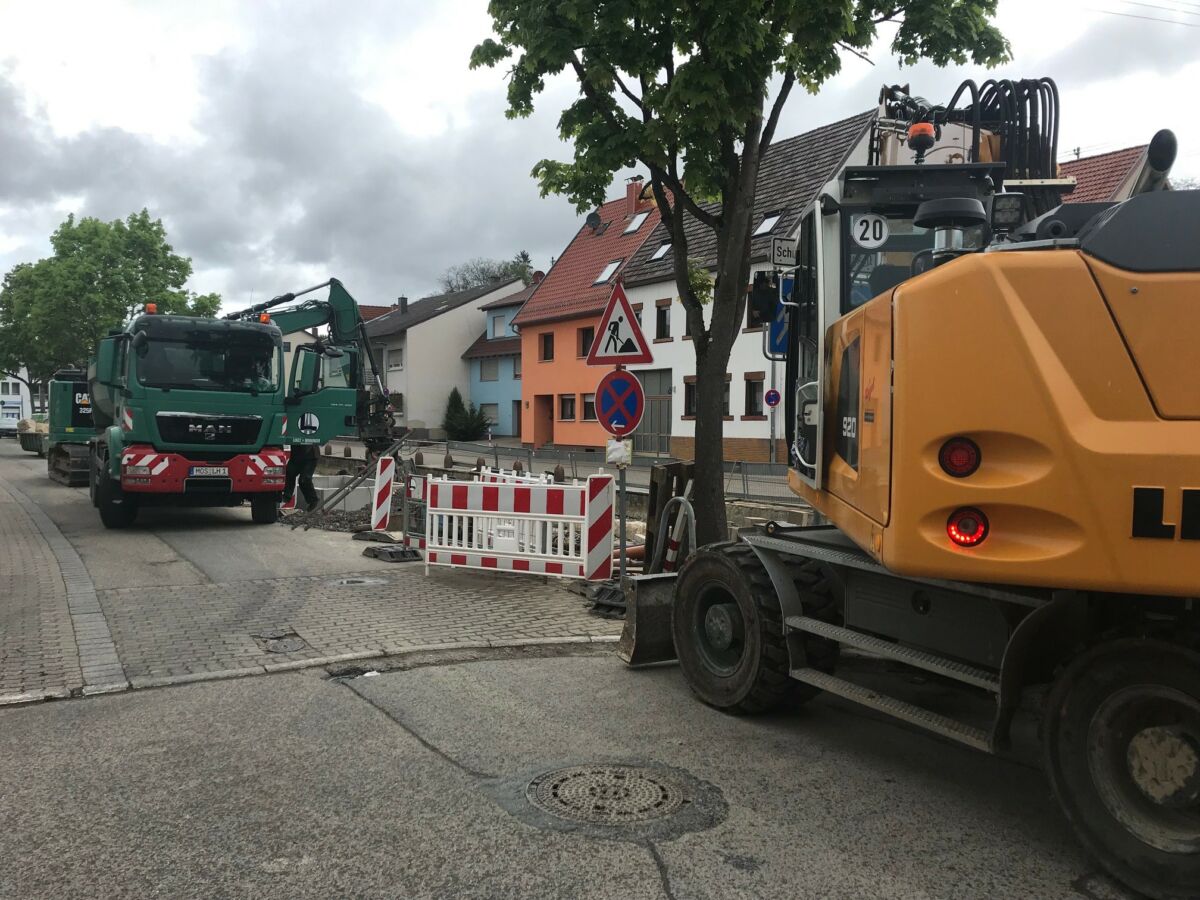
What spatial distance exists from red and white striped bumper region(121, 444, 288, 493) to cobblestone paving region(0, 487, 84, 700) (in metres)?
1.51

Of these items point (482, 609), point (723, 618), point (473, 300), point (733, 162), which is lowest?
point (482, 609)

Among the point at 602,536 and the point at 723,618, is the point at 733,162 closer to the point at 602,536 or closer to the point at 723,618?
the point at 602,536

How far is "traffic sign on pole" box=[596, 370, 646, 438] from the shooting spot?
8.89 meters

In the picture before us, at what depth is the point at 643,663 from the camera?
261 inches

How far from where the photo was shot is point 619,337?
889 cm

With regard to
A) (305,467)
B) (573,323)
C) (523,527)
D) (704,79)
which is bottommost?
(523,527)

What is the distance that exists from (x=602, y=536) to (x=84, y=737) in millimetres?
5412

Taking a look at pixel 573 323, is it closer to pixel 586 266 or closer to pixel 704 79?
pixel 586 266

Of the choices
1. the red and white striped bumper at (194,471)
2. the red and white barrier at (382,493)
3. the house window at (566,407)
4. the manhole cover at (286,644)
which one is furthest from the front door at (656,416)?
the manhole cover at (286,644)

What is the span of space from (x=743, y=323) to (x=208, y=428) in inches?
702

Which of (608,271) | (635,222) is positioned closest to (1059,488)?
(608,271)

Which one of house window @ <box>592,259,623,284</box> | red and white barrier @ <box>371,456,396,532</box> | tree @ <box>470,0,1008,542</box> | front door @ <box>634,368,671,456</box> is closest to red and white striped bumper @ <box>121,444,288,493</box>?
red and white barrier @ <box>371,456,396,532</box>

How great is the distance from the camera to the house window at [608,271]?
4153 centimetres

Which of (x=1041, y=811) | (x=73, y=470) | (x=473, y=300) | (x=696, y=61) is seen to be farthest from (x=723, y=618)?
(x=473, y=300)
